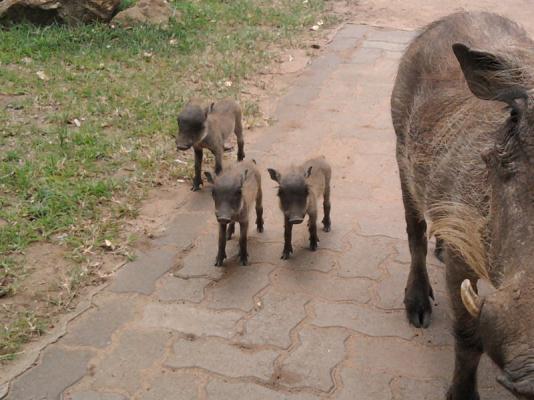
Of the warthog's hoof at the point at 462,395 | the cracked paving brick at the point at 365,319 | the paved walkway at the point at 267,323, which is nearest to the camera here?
the warthog's hoof at the point at 462,395

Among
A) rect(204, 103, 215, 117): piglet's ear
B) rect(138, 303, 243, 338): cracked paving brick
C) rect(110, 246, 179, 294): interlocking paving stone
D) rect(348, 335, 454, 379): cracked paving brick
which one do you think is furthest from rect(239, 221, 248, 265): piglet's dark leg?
rect(204, 103, 215, 117): piglet's ear

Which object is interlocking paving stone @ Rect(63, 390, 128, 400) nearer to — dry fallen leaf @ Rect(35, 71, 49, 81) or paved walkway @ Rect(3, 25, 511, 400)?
paved walkway @ Rect(3, 25, 511, 400)

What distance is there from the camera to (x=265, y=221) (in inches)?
163

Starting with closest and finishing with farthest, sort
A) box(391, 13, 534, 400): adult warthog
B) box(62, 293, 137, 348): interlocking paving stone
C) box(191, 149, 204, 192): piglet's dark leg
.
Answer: box(391, 13, 534, 400): adult warthog < box(62, 293, 137, 348): interlocking paving stone < box(191, 149, 204, 192): piglet's dark leg

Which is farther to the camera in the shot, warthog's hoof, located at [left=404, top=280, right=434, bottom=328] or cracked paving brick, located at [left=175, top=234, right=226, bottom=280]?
cracked paving brick, located at [left=175, top=234, right=226, bottom=280]

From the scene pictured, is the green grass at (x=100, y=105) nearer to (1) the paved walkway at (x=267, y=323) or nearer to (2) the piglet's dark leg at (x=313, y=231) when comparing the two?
(1) the paved walkway at (x=267, y=323)

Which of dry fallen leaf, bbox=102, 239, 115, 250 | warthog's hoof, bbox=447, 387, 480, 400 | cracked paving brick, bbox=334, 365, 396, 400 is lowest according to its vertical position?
dry fallen leaf, bbox=102, 239, 115, 250

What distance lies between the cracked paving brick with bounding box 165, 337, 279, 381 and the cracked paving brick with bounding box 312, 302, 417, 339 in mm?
358

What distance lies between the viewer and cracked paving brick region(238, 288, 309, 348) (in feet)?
10.2

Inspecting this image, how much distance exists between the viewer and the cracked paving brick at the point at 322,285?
11.3 ft

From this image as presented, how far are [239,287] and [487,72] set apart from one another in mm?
1701

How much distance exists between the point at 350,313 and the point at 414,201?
592mm

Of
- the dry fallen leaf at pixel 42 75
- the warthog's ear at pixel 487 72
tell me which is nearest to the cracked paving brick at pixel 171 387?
the warthog's ear at pixel 487 72

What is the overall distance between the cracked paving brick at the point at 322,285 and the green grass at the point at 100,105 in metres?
0.95
